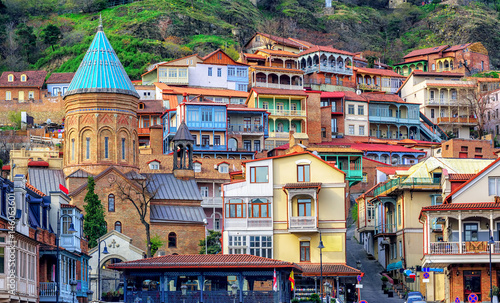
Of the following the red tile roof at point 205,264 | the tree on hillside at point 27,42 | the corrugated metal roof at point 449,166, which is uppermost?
the tree on hillside at point 27,42

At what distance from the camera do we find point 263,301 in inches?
1946

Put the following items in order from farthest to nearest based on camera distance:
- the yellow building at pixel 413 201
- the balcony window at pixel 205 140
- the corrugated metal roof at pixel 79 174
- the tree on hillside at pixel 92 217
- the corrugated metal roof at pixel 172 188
→ the balcony window at pixel 205 140, the corrugated metal roof at pixel 172 188, the corrugated metal roof at pixel 79 174, the tree on hillside at pixel 92 217, the yellow building at pixel 413 201

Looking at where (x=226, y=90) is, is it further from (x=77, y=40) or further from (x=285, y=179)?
(x=285, y=179)

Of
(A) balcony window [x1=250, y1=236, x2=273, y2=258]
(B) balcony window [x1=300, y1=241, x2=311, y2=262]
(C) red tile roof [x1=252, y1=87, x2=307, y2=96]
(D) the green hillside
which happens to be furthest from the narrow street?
(D) the green hillside

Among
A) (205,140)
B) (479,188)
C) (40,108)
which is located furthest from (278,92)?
(479,188)

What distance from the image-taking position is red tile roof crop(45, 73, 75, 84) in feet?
406

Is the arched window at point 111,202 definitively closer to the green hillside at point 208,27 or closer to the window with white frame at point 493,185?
the window with white frame at point 493,185

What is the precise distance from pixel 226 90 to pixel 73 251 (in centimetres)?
6683

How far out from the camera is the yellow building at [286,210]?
2435 inches

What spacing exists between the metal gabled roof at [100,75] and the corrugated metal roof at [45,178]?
6.27 metres

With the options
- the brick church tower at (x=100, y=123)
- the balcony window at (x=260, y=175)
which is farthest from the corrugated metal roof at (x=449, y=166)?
the brick church tower at (x=100, y=123)

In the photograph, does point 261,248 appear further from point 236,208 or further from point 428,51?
point 428,51

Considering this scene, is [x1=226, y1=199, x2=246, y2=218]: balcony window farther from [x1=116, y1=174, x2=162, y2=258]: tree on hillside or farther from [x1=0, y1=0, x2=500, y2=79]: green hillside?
[x1=0, y1=0, x2=500, y2=79]: green hillside

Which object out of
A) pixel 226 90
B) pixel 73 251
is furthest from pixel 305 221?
pixel 226 90
